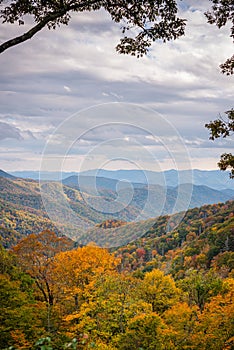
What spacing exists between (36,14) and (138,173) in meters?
32.0

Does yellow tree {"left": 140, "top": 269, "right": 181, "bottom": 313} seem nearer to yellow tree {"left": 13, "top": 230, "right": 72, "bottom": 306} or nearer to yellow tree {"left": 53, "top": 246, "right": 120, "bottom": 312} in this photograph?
yellow tree {"left": 53, "top": 246, "right": 120, "bottom": 312}

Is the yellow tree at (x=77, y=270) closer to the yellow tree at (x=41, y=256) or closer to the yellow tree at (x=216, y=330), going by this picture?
the yellow tree at (x=41, y=256)

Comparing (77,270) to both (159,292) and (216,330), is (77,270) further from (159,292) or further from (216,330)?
(216,330)

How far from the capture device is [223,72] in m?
10.9

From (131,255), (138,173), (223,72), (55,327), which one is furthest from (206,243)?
(223,72)

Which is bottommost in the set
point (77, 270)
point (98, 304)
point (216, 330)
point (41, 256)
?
point (216, 330)

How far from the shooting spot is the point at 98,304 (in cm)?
2039

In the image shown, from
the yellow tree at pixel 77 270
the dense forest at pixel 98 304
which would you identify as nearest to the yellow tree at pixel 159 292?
the dense forest at pixel 98 304

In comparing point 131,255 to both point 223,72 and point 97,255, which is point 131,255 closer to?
point 97,255

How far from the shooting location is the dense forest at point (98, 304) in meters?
16.4

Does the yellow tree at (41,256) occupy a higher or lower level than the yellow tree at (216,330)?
higher

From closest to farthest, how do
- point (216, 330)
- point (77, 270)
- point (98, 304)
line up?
point (216, 330)
point (98, 304)
point (77, 270)

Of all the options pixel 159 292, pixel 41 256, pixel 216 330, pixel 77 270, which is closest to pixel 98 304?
pixel 77 270

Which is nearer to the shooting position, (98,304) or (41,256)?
(98,304)
